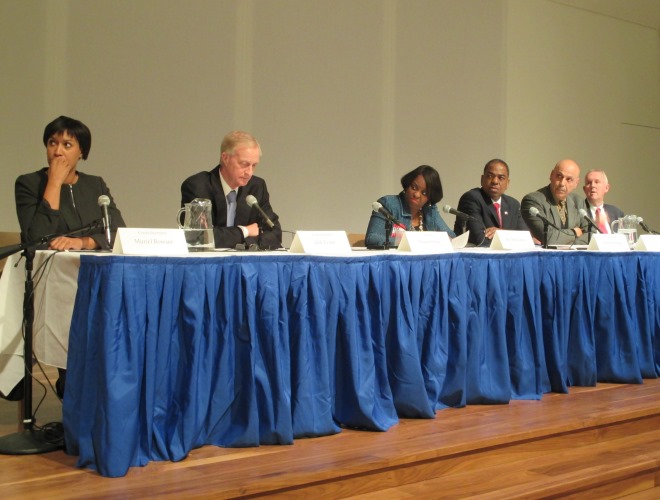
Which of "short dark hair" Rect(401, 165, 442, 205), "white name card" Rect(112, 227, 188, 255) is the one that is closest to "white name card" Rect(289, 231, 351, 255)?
"white name card" Rect(112, 227, 188, 255)

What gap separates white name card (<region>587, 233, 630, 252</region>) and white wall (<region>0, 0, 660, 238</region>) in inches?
96.7

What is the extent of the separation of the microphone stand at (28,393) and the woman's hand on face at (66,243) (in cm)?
19

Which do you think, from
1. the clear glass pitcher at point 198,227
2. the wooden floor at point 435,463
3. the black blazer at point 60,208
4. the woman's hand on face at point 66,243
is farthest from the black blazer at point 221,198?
the wooden floor at point 435,463

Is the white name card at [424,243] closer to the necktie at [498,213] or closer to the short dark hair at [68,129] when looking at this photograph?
the short dark hair at [68,129]

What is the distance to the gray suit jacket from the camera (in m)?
3.96

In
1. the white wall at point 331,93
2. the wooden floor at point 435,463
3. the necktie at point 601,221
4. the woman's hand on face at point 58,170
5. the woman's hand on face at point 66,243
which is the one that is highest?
the white wall at point 331,93

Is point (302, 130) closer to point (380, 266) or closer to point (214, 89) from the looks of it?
point (214, 89)

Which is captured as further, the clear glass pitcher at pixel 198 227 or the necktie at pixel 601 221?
the necktie at pixel 601 221

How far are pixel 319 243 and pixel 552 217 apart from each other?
2.18 m

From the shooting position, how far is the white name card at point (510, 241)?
3.02 meters

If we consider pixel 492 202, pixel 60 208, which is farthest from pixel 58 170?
pixel 492 202

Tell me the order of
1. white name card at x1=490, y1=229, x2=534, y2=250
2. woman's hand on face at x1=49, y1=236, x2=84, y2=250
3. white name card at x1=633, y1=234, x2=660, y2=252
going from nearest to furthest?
woman's hand on face at x1=49, y1=236, x2=84, y2=250 < white name card at x1=490, y1=229, x2=534, y2=250 < white name card at x1=633, y1=234, x2=660, y2=252

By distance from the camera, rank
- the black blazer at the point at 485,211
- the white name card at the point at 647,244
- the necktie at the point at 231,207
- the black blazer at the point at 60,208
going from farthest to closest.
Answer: the black blazer at the point at 485,211 < the white name card at the point at 647,244 < the necktie at the point at 231,207 < the black blazer at the point at 60,208

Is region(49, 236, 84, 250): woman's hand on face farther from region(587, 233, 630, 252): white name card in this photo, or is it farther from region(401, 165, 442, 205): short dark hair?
region(587, 233, 630, 252): white name card
